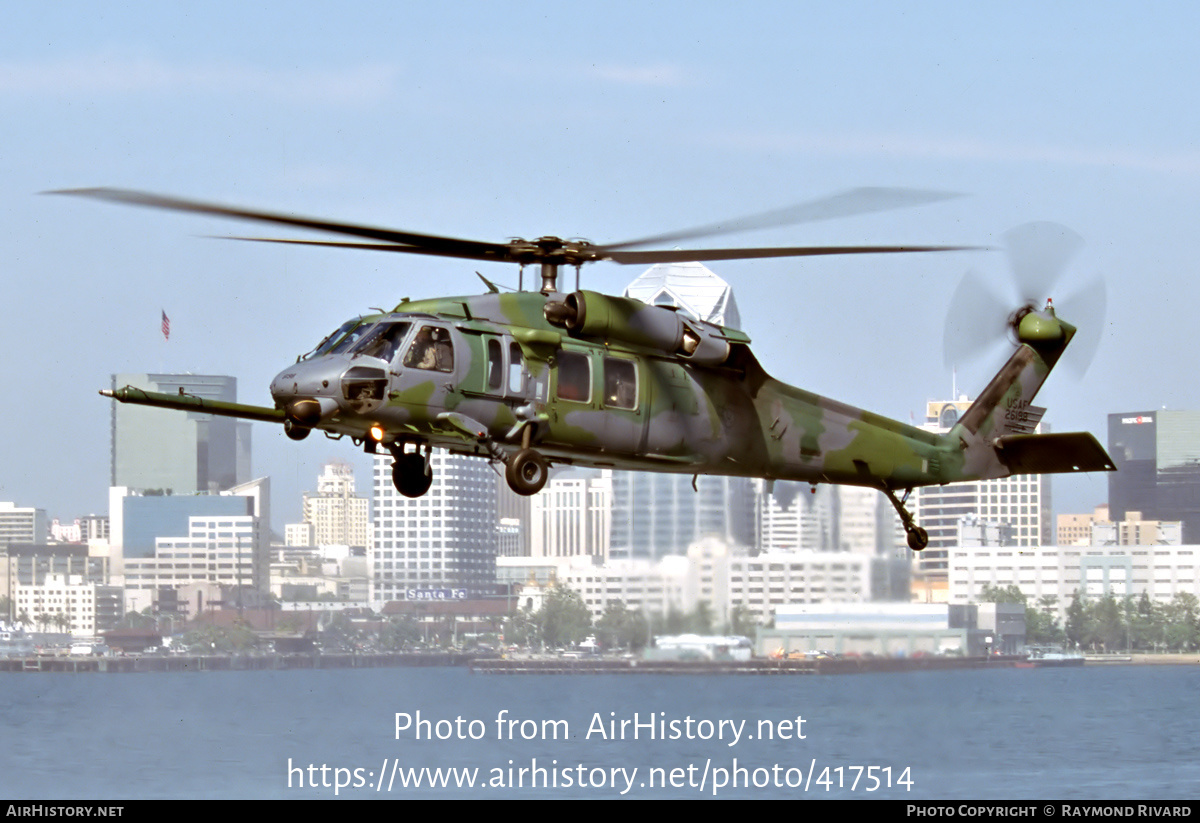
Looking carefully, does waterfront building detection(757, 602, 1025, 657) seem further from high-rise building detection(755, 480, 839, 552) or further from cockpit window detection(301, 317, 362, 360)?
cockpit window detection(301, 317, 362, 360)

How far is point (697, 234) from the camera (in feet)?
65.5

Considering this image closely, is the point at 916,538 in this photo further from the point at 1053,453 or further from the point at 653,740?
the point at 653,740

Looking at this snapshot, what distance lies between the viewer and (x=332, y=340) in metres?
20.4

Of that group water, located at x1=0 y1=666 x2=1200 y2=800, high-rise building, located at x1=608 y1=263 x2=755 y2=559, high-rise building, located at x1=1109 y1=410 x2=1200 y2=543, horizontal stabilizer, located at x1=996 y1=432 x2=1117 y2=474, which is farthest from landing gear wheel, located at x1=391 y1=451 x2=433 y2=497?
high-rise building, located at x1=1109 y1=410 x2=1200 y2=543

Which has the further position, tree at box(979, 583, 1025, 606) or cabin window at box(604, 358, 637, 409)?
tree at box(979, 583, 1025, 606)

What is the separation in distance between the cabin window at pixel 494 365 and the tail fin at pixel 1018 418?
7294 millimetres

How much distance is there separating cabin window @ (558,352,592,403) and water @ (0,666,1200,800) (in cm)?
5609

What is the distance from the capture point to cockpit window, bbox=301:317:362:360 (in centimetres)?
2025

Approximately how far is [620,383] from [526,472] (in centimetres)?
173

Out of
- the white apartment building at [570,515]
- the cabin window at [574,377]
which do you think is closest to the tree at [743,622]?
the white apartment building at [570,515]
